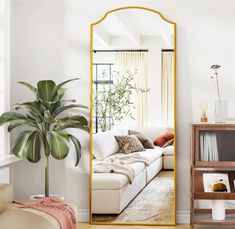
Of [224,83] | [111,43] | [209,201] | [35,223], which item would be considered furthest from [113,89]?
[35,223]

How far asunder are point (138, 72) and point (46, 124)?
1097 millimetres

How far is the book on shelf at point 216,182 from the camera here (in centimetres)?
479

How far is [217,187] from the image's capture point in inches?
189

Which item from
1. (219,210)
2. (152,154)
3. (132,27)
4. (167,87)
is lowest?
(219,210)

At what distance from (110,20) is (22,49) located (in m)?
0.98

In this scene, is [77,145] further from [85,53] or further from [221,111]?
[221,111]

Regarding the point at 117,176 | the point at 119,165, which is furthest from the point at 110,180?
the point at 119,165

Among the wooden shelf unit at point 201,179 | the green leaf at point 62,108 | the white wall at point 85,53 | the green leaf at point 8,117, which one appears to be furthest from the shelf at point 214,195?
the green leaf at point 8,117

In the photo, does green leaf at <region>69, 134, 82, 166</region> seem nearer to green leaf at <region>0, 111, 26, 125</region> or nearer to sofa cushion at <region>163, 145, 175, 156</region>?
green leaf at <region>0, 111, 26, 125</region>

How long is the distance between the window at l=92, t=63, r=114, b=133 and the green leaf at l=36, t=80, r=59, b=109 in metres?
0.56

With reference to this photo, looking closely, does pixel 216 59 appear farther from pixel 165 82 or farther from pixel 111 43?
pixel 111 43

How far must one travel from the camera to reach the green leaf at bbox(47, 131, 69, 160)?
4566 mm

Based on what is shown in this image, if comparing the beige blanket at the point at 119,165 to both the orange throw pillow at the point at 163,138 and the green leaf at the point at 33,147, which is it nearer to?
the orange throw pillow at the point at 163,138

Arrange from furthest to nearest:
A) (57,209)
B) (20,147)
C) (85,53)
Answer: (85,53) → (20,147) → (57,209)
